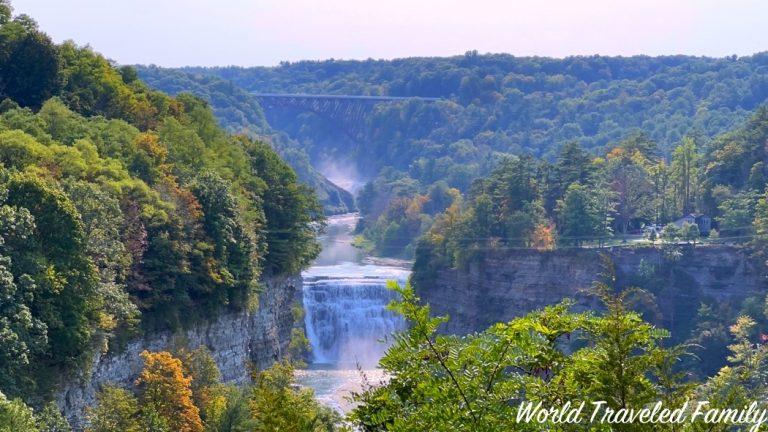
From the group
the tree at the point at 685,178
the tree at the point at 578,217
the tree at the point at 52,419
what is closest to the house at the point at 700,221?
the tree at the point at 685,178

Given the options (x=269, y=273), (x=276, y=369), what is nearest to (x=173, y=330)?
(x=276, y=369)

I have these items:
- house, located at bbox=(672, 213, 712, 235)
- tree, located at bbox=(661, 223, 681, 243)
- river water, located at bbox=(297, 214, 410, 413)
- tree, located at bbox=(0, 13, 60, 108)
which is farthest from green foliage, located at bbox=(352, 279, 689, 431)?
house, located at bbox=(672, 213, 712, 235)

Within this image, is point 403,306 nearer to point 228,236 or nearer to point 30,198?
point 30,198

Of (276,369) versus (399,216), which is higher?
(276,369)

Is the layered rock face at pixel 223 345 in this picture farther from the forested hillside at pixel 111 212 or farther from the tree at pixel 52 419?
the tree at pixel 52 419

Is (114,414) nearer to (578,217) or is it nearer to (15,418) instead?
(15,418)

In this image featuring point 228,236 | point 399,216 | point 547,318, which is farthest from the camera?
point 399,216
